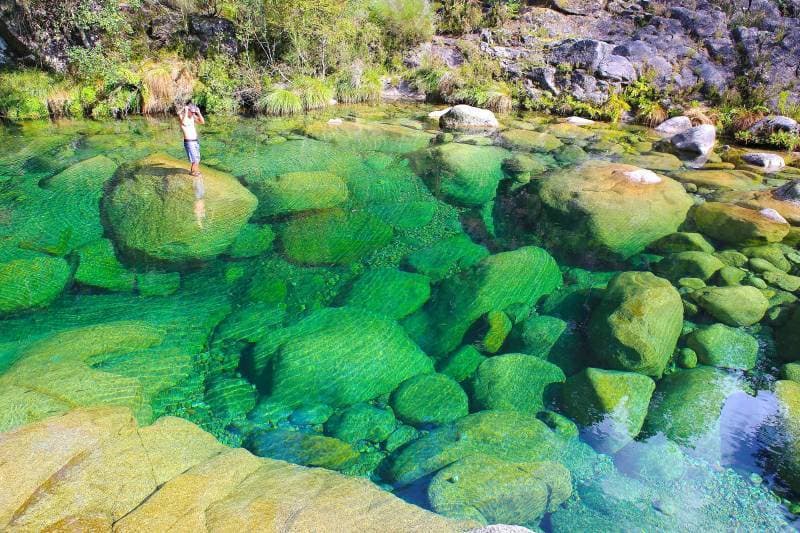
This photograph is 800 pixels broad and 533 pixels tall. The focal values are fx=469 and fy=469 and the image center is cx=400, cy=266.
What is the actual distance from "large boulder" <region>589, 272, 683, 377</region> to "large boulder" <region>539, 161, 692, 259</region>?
5.77 feet

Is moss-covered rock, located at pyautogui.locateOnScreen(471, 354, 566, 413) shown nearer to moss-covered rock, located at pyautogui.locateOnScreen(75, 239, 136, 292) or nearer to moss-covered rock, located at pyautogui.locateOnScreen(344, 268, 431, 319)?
moss-covered rock, located at pyautogui.locateOnScreen(344, 268, 431, 319)

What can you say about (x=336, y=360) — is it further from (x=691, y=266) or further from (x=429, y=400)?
(x=691, y=266)

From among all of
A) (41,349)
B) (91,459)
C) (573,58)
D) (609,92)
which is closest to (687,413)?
(91,459)

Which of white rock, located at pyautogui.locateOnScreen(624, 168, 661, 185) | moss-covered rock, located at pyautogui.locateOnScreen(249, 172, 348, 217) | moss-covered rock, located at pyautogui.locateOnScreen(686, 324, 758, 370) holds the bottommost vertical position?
moss-covered rock, located at pyautogui.locateOnScreen(686, 324, 758, 370)

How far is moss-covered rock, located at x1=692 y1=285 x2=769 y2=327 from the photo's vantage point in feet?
15.2

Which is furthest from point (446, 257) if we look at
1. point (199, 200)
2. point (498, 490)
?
point (199, 200)

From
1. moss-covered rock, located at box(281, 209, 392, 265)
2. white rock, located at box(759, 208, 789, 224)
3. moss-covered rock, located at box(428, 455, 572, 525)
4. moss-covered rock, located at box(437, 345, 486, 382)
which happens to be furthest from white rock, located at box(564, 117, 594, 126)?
moss-covered rock, located at box(428, 455, 572, 525)

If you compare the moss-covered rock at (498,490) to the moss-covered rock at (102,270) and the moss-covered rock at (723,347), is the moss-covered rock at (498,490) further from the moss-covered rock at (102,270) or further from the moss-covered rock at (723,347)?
the moss-covered rock at (102,270)

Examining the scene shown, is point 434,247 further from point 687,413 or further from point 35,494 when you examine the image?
point 35,494

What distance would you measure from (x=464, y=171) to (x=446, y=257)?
3530mm

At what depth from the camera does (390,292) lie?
5.18 metres

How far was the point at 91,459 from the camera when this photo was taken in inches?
99.5

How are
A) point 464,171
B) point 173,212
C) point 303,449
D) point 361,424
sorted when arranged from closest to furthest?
point 303,449, point 361,424, point 173,212, point 464,171

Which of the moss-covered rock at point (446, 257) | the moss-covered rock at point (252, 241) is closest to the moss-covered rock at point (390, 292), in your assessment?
the moss-covered rock at point (446, 257)
